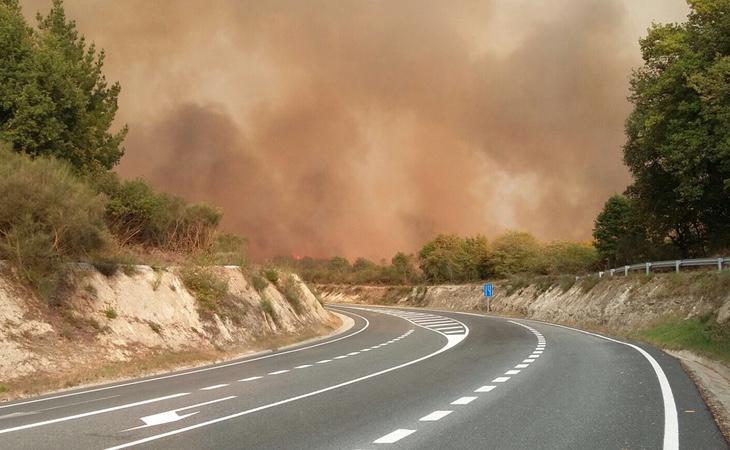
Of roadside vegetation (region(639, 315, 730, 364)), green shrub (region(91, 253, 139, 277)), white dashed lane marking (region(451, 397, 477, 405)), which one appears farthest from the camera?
green shrub (region(91, 253, 139, 277))

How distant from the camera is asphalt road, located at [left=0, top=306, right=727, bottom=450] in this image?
8398 mm

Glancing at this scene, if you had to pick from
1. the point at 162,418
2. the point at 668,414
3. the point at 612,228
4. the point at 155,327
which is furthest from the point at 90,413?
the point at 612,228

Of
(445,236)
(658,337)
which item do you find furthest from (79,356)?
(445,236)

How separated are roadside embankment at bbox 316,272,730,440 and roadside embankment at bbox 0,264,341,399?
1510 cm

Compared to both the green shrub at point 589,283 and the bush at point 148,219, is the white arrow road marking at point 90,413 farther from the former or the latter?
the green shrub at point 589,283

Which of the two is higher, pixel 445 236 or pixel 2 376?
pixel 445 236

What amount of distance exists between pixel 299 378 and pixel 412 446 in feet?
27.5

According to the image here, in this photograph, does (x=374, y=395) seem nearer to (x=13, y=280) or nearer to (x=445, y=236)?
(x=13, y=280)

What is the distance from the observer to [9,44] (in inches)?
1071

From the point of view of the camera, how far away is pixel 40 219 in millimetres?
20781

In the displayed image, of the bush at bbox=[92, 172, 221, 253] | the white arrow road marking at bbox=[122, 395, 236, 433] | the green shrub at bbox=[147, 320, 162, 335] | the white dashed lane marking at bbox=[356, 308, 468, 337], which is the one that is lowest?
the white dashed lane marking at bbox=[356, 308, 468, 337]

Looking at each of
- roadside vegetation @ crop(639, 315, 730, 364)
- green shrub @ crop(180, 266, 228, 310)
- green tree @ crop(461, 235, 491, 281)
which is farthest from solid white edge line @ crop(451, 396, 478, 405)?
green tree @ crop(461, 235, 491, 281)

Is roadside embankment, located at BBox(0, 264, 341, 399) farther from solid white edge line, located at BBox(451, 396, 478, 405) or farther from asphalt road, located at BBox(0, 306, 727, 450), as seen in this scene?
solid white edge line, located at BBox(451, 396, 478, 405)

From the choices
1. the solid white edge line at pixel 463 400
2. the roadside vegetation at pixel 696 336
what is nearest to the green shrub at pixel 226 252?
the roadside vegetation at pixel 696 336
